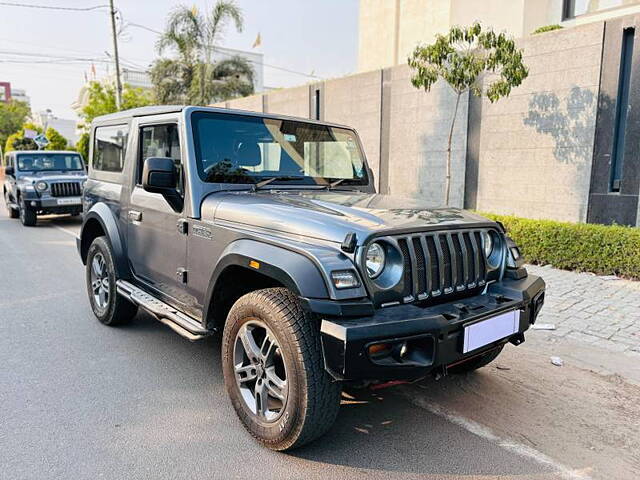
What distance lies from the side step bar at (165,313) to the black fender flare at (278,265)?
1.33 ft

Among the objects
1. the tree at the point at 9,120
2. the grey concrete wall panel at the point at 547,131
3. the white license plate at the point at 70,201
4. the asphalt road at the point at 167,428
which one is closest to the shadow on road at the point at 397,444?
the asphalt road at the point at 167,428

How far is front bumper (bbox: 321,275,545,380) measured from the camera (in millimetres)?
2264

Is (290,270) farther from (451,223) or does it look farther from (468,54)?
(468,54)

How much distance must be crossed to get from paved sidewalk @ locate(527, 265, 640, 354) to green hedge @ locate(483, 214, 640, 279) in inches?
8.1

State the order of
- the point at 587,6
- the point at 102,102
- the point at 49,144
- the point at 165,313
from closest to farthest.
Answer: the point at 165,313, the point at 587,6, the point at 102,102, the point at 49,144

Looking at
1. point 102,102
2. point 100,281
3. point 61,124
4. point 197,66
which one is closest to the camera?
point 100,281

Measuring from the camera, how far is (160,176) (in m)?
3.33

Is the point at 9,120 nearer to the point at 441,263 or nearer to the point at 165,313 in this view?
the point at 165,313

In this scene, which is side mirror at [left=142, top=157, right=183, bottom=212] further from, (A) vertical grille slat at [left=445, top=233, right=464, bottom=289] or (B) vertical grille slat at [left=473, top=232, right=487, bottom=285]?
(B) vertical grille slat at [left=473, top=232, right=487, bottom=285]

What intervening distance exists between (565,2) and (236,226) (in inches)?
617

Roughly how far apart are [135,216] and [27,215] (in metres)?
9.67

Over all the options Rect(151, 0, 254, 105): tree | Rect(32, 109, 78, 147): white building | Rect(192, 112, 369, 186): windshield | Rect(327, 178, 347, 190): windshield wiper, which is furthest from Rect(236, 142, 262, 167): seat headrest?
Rect(32, 109, 78, 147): white building

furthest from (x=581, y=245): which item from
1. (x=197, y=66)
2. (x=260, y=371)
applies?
Result: (x=197, y=66)

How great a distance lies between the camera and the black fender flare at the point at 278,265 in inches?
94.6
